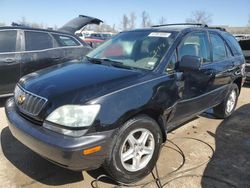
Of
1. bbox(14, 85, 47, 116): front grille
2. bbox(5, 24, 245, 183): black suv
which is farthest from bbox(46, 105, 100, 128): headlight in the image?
bbox(14, 85, 47, 116): front grille

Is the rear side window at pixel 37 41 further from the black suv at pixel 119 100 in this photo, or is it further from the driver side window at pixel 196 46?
the driver side window at pixel 196 46

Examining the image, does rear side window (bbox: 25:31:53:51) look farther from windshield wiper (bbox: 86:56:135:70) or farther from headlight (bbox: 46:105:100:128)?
headlight (bbox: 46:105:100:128)

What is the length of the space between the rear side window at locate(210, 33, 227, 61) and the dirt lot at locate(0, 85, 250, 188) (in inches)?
50.3

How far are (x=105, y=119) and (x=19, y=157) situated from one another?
1642 millimetres

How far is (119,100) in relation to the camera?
298cm

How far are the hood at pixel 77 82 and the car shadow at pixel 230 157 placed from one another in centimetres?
150

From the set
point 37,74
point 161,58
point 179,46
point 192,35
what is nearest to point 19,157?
point 37,74

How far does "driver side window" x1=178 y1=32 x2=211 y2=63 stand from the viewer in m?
4.06

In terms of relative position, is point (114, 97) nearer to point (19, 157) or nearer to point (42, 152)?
point (42, 152)

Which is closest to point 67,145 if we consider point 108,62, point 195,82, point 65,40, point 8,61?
point 108,62

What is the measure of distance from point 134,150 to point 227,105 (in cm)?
303

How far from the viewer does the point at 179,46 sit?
156 inches

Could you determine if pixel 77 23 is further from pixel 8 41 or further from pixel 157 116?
pixel 157 116

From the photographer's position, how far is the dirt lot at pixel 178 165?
332 cm
